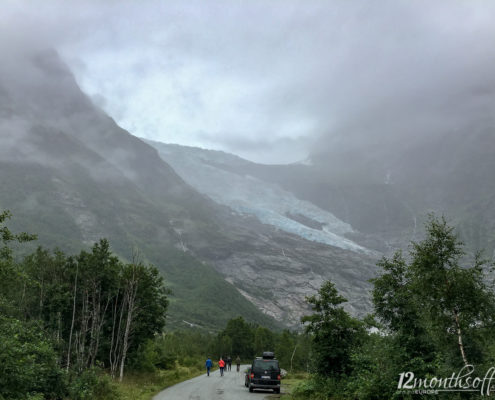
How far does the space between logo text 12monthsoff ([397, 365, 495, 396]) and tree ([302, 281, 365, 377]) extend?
6.58 m

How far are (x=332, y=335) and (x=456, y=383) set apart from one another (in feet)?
30.4

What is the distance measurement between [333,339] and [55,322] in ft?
62.3

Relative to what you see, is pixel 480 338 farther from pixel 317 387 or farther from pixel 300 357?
pixel 300 357

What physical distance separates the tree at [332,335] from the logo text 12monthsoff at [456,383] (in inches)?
259

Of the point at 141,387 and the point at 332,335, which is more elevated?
the point at 332,335

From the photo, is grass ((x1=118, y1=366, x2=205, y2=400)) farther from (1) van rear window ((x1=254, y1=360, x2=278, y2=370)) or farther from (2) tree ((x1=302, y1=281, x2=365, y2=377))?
(2) tree ((x1=302, y1=281, x2=365, y2=377))

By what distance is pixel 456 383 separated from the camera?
14047 mm

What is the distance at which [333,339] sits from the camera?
22891 mm

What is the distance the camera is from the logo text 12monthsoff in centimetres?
1329

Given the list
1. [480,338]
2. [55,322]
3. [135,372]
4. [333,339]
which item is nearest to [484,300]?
[480,338]

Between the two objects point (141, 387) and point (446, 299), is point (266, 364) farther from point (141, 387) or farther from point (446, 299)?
point (446, 299)

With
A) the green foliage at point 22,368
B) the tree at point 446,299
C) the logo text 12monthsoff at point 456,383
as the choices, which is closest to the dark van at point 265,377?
the tree at point 446,299

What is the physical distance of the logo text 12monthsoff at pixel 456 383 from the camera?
1329 centimetres

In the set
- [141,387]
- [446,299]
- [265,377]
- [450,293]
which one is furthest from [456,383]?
[141,387]
